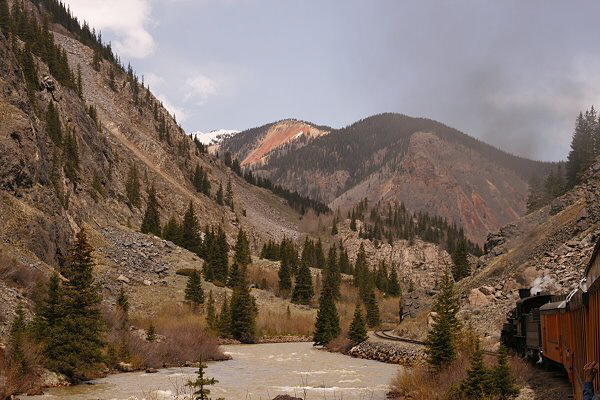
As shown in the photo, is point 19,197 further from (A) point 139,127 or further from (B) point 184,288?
(A) point 139,127

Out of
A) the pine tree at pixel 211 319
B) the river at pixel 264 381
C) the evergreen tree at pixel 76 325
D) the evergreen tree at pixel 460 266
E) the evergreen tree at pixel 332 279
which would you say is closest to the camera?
the river at pixel 264 381

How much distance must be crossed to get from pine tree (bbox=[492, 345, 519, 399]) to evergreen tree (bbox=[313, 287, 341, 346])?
146ft

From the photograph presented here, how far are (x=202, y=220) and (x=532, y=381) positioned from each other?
116371 millimetres

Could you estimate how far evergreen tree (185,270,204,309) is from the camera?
69.0 metres

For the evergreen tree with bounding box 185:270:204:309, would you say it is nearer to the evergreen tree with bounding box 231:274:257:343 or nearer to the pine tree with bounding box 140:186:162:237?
the evergreen tree with bounding box 231:274:257:343

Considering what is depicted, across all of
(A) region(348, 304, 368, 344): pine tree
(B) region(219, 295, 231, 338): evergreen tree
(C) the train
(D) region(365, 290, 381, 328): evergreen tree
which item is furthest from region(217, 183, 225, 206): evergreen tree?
(C) the train

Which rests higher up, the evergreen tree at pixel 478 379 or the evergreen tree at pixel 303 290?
the evergreen tree at pixel 303 290

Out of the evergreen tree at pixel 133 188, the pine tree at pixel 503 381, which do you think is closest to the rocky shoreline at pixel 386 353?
the pine tree at pixel 503 381

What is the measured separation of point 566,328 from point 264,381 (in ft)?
64.1

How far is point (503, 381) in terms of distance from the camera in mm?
18562

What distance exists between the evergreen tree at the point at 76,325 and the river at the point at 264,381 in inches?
49.0

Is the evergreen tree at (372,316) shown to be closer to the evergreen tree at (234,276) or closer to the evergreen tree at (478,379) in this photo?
the evergreen tree at (234,276)

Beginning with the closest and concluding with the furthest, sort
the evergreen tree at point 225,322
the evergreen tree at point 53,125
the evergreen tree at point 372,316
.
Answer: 1. the evergreen tree at point 225,322
2. the evergreen tree at point 53,125
3. the evergreen tree at point 372,316

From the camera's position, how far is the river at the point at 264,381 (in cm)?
2588
